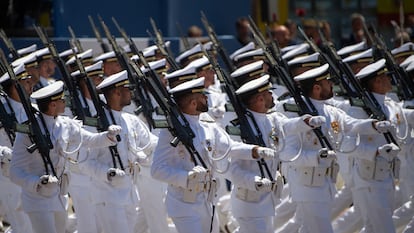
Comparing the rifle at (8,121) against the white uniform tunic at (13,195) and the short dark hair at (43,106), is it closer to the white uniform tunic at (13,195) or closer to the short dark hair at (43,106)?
the white uniform tunic at (13,195)

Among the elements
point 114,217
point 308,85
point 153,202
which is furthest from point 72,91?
point 308,85

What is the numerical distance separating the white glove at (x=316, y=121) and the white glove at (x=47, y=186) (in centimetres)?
238

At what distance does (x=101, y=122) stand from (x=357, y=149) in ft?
8.39

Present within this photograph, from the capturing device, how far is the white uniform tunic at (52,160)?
36.9 ft

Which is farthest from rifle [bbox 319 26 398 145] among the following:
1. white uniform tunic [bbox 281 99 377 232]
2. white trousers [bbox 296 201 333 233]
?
white trousers [bbox 296 201 333 233]

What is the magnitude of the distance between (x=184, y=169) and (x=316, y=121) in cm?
134

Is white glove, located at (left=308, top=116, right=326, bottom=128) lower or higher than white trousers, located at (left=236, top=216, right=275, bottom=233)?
higher

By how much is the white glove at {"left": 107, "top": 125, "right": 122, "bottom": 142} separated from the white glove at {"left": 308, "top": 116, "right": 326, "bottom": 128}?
1752 mm


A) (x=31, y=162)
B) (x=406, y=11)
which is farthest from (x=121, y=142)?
(x=406, y=11)

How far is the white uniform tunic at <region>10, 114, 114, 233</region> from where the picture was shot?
Result: 11.2 m

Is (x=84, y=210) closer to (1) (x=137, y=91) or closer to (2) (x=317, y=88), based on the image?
(1) (x=137, y=91)

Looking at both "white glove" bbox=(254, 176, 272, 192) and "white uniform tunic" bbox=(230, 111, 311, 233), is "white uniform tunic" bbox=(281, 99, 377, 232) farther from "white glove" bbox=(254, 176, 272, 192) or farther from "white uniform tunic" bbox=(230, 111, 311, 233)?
"white glove" bbox=(254, 176, 272, 192)

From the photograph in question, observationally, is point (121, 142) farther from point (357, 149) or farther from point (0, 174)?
point (357, 149)

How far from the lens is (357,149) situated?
1252cm
